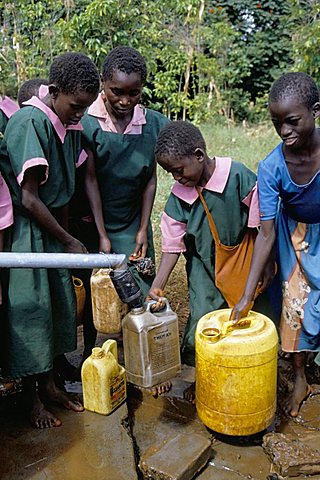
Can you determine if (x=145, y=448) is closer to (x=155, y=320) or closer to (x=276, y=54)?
(x=155, y=320)

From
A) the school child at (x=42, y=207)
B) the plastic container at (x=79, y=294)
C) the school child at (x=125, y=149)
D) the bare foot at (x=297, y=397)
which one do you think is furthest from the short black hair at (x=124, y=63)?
the bare foot at (x=297, y=397)

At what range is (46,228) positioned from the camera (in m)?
2.51

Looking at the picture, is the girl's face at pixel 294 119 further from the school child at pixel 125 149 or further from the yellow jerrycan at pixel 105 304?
the yellow jerrycan at pixel 105 304

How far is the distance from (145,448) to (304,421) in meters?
0.80

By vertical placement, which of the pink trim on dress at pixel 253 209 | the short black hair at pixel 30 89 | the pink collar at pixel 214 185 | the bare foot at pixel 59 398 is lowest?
the bare foot at pixel 59 398

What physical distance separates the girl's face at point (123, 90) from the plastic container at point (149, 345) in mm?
1095

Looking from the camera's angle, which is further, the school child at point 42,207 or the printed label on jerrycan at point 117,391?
the printed label on jerrycan at point 117,391

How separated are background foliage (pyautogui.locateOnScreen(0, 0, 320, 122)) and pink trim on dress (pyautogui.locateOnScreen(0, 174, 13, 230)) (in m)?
5.27

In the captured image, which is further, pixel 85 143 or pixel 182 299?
pixel 182 299

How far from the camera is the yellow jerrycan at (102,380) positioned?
8.50 ft

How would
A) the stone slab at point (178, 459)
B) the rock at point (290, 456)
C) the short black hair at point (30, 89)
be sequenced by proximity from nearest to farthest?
the stone slab at point (178, 459)
the rock at point (290, 456)
the short black hair at point (30, 89)

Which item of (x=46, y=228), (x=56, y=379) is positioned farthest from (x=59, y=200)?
(x=56, y=379)

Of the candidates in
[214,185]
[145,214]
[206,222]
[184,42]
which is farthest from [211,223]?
[184,42]

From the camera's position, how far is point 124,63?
9.24 ft
